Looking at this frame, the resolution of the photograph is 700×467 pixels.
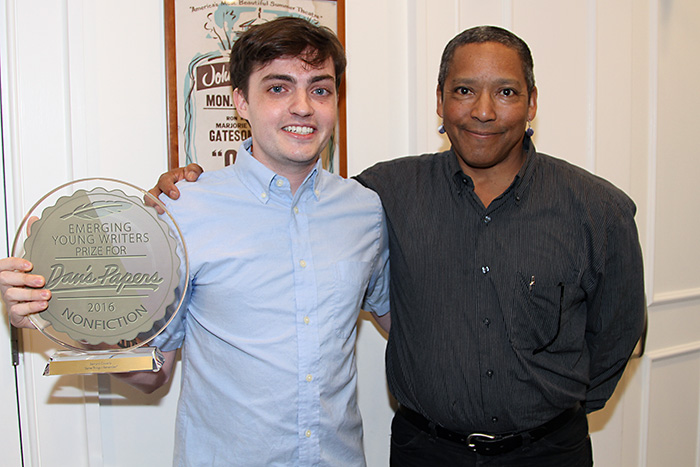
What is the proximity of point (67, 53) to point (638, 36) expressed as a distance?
1981 mm

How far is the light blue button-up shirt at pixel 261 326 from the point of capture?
119cm

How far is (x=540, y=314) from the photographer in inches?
54.4

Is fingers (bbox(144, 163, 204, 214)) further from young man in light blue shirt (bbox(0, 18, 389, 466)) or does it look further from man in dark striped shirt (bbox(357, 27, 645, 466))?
man in dark striped shirt (bbox(357, 27, 645, 466))

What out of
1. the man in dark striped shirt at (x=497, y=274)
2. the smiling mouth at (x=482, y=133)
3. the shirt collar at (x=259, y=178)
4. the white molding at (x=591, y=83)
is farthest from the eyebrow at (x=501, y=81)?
the white molding at (x=591, y=83)

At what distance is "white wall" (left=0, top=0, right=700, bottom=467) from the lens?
55.8 inches

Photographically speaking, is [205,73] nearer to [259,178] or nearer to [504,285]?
[259,178]

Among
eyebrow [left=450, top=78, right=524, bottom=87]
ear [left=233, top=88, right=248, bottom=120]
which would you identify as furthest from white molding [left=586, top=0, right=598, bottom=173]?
ear [left=233, top=88, right=248, bottom=120]

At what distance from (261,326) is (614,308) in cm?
94

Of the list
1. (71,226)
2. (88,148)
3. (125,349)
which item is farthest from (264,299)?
(88,148)

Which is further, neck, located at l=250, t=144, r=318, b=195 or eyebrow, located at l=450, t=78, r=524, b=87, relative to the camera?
eyebrow, located at l=450, t=78, r=524, b=87

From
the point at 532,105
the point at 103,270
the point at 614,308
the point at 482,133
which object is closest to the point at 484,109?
the point at 482,133

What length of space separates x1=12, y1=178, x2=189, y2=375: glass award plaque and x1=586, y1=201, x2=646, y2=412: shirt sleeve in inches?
41.3

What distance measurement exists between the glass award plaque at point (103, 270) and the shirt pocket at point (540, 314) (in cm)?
78

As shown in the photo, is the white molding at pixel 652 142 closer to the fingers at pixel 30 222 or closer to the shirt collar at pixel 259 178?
the shirt collar at pixel 259 178
